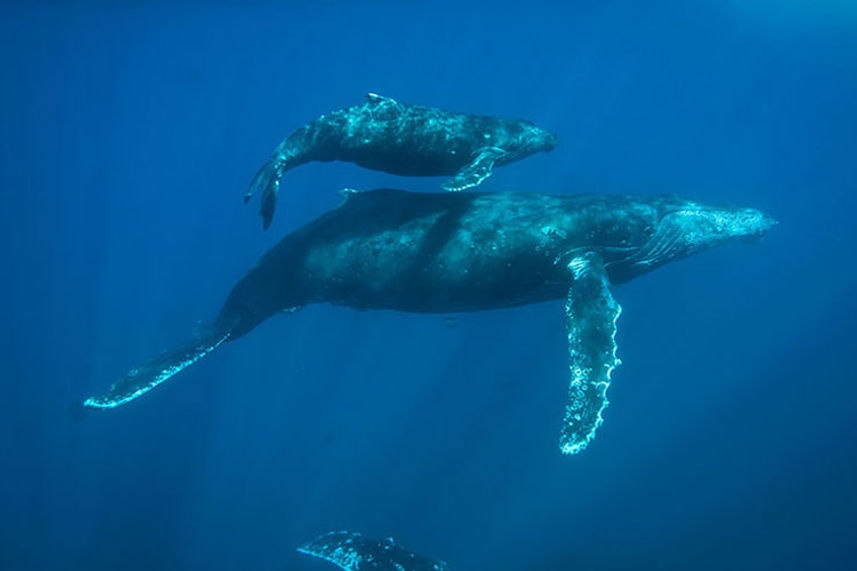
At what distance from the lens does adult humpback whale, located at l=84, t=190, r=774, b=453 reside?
28.8 feet

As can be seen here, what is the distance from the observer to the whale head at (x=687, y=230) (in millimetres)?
9867

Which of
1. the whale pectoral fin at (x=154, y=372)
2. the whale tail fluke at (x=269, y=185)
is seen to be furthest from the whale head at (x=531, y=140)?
the whale pectoral fin at (x=154, y=372)

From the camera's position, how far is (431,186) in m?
24.6

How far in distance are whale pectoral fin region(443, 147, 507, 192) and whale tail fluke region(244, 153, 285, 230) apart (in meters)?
2.89

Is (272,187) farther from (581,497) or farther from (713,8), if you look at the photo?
(713,8)

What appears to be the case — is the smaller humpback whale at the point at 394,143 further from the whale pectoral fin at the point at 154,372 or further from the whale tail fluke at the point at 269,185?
the whale pectoral fin at the point at 154,372

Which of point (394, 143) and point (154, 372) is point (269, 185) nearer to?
point (394, 143)

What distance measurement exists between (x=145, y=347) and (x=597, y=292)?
2773 centimetres

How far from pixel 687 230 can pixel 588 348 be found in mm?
3890

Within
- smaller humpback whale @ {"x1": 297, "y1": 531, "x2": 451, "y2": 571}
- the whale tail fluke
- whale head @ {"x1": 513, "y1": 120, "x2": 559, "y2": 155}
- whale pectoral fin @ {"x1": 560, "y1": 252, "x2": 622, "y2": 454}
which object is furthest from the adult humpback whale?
smaller humpback whale @ {"x1": 297, "y1": 531, "x2": 451, "y2": 571}

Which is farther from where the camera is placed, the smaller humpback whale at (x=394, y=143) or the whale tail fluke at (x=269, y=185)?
the smaller humpback whale at (x=394, y=143)

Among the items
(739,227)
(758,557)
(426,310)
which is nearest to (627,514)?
(758,557)

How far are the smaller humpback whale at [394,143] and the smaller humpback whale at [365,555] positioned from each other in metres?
6.09

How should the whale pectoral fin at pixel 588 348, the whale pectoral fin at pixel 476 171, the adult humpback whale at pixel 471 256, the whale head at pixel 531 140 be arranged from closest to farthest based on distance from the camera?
the whale pectoral fin at pixel 588 348 < the whale pectoral fin at pixel 476 171 < the adult humpback whale at pixel 471 256 < the whale head at pixel 531 140
